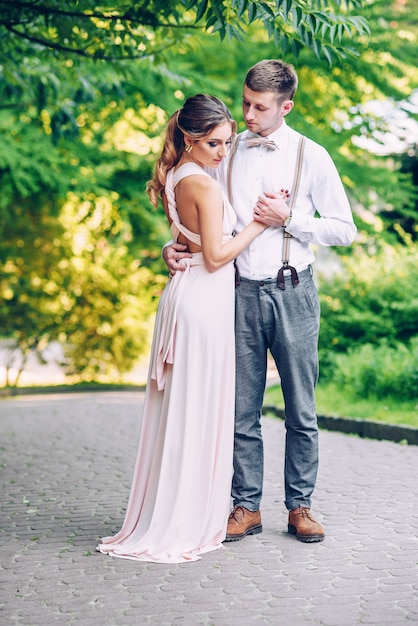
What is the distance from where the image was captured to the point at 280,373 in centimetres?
517

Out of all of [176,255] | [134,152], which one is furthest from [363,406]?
[134,152]

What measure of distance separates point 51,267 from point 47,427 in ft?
29.0

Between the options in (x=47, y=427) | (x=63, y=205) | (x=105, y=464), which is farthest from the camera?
(x=63, y=205)

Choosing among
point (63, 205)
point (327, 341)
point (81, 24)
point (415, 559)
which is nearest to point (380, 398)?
point (327, 341)

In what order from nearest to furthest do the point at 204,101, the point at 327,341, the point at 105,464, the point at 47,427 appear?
1. the point at 204,101
2. the point at 105,464
3. the point at 47,427
4. the point at 327,341

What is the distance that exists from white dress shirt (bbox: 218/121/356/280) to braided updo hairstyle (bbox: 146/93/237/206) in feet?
0.83

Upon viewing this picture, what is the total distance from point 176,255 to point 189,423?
90 centimetres

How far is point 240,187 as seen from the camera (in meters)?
5.09

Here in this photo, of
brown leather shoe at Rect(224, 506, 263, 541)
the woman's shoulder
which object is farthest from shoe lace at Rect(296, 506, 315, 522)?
the woman's shoulder

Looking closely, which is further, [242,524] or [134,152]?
[134,152]

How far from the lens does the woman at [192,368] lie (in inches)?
191

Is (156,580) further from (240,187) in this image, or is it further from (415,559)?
(240,187)

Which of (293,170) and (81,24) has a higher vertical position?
(81,24)

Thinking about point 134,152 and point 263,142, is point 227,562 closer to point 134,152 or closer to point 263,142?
point 263,142
